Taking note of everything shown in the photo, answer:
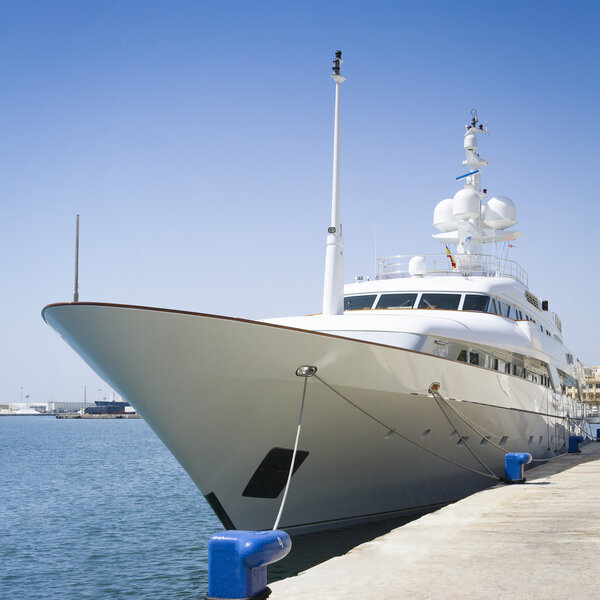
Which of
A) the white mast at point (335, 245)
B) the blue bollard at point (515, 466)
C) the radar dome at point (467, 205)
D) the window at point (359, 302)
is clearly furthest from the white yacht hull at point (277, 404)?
the radar dome at point (467, 205)

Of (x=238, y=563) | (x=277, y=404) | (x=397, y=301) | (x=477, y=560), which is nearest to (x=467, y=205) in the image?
(x=397, y=301)

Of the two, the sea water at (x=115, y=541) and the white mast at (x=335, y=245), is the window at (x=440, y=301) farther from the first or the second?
the sea water at (x=115, y=541)

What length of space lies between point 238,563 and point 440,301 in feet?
32.7

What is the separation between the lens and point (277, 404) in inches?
349

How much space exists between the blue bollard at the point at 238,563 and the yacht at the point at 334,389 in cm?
310

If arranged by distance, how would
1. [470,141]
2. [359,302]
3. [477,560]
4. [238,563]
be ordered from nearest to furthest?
[238,563], [477,560], [359,302], [470,141]

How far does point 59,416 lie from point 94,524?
177964 mm

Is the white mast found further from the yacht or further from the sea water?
the sea water

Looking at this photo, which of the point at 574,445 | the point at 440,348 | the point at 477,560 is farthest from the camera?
the point at 574,445

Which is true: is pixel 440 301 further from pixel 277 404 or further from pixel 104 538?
pixel 104 538

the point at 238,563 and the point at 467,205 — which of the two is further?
the point at 467,205

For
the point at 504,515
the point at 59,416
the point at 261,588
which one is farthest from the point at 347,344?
the point at 59,416

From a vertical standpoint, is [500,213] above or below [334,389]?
above

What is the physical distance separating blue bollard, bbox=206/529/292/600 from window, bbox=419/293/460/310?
31.5 feet
